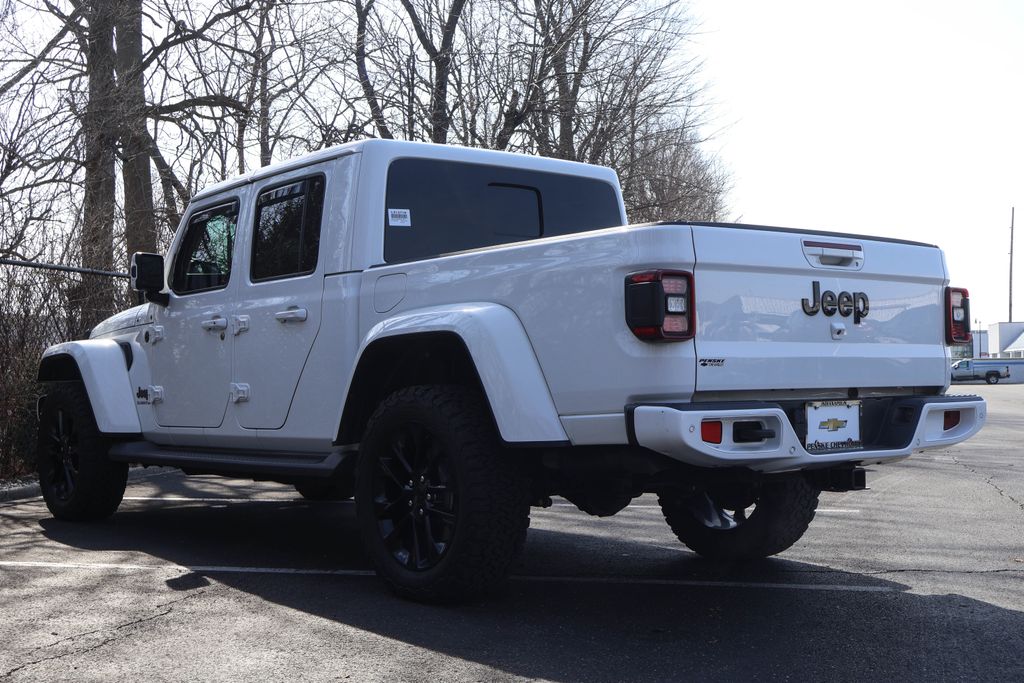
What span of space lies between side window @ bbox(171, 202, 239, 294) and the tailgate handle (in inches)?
136

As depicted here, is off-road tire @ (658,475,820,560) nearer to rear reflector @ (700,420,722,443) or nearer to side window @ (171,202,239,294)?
rear reflector @ (700,420,722,443)

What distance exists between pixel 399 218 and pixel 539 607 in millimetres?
2050

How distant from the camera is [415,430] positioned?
16.0 ft

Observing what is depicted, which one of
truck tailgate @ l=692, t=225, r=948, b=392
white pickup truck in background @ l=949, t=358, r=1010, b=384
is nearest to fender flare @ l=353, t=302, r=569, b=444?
truck tailgate @ l=692, t=225, r=948, b=392

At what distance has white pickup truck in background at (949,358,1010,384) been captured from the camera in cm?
6153

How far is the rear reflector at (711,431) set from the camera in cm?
389

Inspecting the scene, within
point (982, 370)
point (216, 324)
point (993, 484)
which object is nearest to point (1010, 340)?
point (982, 370)

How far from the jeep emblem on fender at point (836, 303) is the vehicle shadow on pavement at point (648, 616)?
1284mm

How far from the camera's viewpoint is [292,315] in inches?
220

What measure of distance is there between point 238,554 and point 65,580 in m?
1.05

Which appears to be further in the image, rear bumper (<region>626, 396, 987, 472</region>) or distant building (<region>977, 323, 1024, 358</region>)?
distant building (<region>977, 323, 1024, 358</region>)

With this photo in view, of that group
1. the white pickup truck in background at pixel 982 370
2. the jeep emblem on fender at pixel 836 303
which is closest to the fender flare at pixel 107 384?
the jeep emblem on fender at pixel 836 303

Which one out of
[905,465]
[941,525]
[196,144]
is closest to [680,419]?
[941,525]

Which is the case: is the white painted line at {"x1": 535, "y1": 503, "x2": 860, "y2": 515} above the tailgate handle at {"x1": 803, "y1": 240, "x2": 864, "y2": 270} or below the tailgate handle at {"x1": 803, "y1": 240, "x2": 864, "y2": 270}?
below
